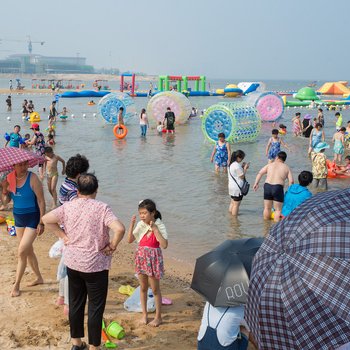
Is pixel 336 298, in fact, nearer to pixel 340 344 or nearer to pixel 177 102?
pixel 340 344

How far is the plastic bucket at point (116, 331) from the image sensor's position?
439 centimetres

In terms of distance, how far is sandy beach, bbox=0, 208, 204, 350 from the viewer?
432 centimetres

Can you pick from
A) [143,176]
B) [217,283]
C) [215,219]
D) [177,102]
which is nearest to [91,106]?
[177,102]

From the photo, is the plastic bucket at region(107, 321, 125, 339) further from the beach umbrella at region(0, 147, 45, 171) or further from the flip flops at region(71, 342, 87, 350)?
the beach umbrella at region(0, 147, 45, 171)

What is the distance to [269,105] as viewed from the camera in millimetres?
25828

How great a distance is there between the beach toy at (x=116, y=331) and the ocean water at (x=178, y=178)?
2.62 m

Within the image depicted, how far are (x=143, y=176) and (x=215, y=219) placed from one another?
404 cm

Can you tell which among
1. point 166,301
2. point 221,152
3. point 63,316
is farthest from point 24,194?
point 221,152

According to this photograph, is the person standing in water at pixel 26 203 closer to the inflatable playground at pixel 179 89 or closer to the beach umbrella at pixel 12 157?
the beach umbrella at pixel 12 157

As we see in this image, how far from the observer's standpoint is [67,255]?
3.85 meters

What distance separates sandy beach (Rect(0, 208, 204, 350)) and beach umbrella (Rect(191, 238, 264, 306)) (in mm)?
1315

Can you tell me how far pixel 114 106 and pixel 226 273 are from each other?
71.0 feet

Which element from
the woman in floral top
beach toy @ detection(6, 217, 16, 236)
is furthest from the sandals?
beach toy @ detection(6, 217, 16, 236)

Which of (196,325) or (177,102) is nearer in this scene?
(196,325)
